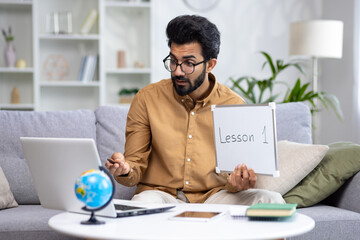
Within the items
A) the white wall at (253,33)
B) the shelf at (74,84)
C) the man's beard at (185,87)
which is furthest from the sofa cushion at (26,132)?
the white wall at (253,33)

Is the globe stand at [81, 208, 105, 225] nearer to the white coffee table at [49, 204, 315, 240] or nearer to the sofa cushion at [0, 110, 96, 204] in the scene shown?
the white coffee table at [49, 204, 315, 240]

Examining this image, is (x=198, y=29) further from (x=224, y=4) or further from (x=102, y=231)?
(x=224, y=4)

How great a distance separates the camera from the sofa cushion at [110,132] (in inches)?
94.4

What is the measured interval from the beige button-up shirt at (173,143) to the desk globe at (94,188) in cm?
62

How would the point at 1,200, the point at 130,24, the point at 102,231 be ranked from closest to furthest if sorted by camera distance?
1. the point at 102,231
2. the point at 1,200
3. the point at 130,24

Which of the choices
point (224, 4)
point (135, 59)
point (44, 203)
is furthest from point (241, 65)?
point (44, 203)

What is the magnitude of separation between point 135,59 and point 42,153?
10.4 feet

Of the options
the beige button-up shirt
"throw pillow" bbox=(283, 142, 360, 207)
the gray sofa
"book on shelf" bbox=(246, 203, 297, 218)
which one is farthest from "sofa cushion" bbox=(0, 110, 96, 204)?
"book on shelf" bbox=(246, 203, 297, 218)

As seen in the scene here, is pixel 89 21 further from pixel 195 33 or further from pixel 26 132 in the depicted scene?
pixel 195 33

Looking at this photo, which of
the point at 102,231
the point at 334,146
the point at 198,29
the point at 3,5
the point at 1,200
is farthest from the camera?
the point at 3,5

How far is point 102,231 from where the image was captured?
1229 millimetres

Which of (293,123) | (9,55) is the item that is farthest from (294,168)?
(9,55)

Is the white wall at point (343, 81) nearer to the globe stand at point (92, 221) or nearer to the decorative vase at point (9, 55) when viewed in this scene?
the decorative vase at point (9, 55)

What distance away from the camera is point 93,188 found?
4.07 ft
